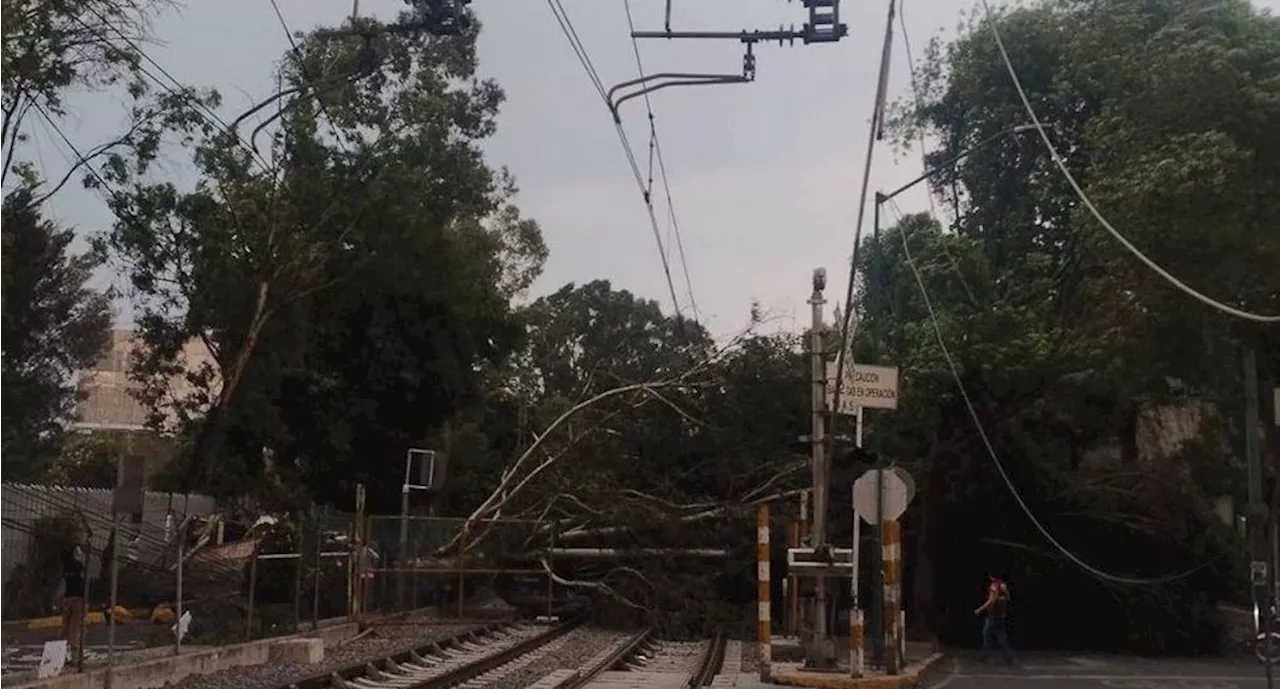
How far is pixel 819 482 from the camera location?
19.7 meters

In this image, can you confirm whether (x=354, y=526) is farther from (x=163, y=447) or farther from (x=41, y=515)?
(x=163, y=447)

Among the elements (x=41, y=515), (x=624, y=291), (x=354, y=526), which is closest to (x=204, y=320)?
(x=41, y=515)

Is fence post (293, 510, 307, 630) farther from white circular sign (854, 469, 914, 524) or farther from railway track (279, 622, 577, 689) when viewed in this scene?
white circular sign (854, 469, 914, 524)

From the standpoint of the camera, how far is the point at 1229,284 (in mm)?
22375

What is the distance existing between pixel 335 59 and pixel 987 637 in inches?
779

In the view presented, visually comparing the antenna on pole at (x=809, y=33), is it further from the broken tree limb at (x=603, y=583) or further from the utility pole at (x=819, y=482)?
the broken tree limb at (x=603, y=583)

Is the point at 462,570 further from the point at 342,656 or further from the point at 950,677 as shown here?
the point at 950,677

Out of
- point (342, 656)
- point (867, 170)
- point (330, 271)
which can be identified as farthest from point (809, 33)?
point (330, 271)

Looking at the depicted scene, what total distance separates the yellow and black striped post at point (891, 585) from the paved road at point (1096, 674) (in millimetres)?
880

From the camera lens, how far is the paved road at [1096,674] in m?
21.1

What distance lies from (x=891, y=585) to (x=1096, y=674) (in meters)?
5.79

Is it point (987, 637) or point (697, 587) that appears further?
point (697, 587)

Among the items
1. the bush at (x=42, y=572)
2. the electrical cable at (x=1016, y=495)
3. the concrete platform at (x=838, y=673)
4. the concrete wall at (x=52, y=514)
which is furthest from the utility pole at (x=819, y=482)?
the bush at (x=42, y=572)

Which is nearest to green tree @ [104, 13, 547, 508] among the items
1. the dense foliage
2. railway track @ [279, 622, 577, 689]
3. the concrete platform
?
the dense foliage
